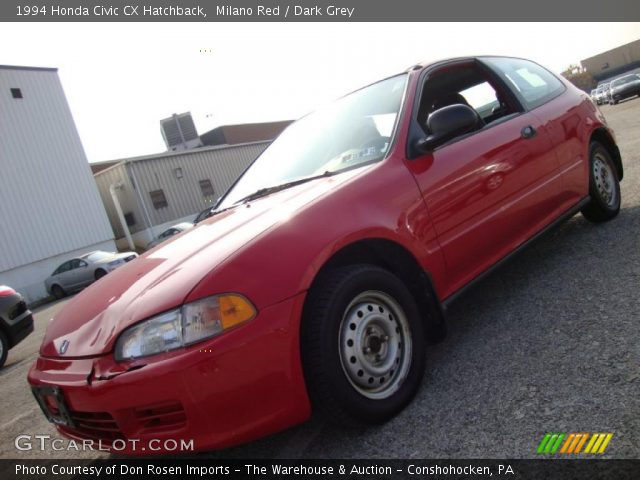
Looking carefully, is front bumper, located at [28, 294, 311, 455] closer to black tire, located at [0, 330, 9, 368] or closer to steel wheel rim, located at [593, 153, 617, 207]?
steel wheel rim, located at [593, 153, 617, 207]

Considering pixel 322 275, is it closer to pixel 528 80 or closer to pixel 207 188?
pixel 528 80

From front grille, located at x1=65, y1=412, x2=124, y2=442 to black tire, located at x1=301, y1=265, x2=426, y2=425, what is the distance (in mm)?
765

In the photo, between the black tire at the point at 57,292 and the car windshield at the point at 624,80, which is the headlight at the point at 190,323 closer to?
the black tire at the point at 57,292

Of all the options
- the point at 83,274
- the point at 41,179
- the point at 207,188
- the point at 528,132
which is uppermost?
the point at 41,179

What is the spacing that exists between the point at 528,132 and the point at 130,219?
25.3 metres

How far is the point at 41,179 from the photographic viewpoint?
791 inches

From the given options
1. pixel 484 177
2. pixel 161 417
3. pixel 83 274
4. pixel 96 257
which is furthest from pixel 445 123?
pixel 83 274

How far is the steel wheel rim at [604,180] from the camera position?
3765 millimetres

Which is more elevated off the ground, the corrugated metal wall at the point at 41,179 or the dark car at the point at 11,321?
the corrugated metal wall at the point at 41,179

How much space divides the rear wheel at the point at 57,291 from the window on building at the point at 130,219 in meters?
8.07

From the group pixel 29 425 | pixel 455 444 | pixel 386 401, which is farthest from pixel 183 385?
pixel 29 425

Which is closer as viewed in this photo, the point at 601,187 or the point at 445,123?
the point at 445,123

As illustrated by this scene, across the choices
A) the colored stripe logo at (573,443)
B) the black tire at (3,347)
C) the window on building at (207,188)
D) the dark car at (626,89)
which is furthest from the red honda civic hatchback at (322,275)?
the dark car at (626,89)

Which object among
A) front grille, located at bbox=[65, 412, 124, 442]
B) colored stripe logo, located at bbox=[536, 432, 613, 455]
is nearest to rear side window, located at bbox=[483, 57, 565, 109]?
colored stripe logo, located at bbox=[536, 432, 613, 455]
